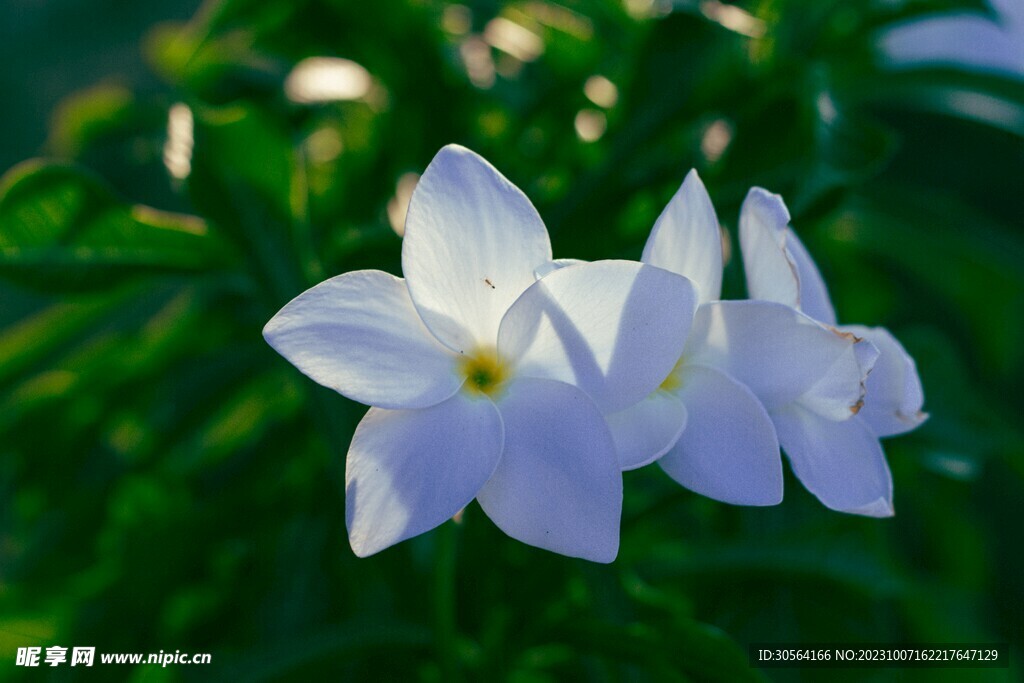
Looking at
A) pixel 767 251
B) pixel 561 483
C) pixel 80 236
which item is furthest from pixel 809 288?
pixel 80 236

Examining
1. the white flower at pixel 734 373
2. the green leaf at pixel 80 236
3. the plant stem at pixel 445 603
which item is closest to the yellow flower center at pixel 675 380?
the white flower at pixel 734 373

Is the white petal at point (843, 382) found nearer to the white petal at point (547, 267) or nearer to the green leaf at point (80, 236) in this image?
the white petal at point (547, 267)

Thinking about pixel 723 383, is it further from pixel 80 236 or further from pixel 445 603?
pixel 80 236

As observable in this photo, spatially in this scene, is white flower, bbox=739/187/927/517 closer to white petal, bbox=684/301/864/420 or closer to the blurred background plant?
white petal, bbox=684/301/864/420

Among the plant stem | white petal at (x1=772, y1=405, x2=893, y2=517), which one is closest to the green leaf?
the plant stem

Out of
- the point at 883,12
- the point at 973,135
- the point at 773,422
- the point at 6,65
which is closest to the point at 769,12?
the point at 883,12

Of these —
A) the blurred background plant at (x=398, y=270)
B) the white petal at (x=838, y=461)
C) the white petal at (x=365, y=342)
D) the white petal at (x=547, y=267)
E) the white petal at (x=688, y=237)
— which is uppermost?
the white petal at (x=688, y=237)
